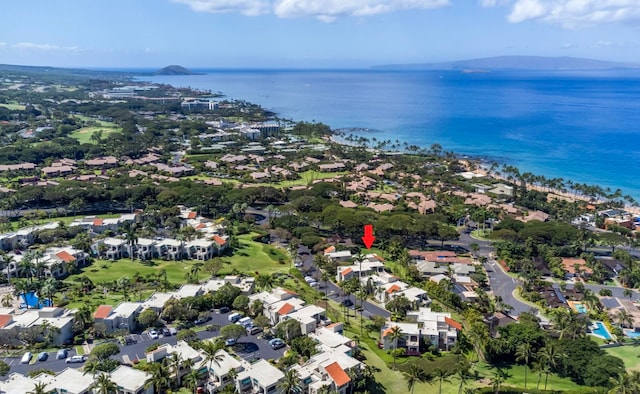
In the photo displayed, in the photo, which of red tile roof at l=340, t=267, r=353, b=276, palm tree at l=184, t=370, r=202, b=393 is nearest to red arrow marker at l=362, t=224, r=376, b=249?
red tile roof at l=340, t=267, r=353, b=276

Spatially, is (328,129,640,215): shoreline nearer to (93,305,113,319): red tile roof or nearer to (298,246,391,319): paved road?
(298,246,391,319): paved road

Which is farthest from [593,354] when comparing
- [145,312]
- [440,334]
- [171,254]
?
[171,254]

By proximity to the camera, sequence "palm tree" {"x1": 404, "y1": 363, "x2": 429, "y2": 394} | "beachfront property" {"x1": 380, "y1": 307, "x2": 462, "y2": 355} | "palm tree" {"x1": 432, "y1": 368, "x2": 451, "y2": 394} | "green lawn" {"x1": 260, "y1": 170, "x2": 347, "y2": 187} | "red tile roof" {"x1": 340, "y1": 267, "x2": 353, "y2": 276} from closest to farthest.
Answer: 1. "palm tree" {"x1": 404, "y1": 363, "x2": 429, "y2": 394}
2. "palm tree" {"x1": 432, "y1": 368, "x2": 451, "y2": 394}
3. "beachfront property" {"x1": 380, "y1": 307, "x2": 462, "y2": 355}
4. "red tile roof" {"x1": 340, "y1": 267, "x2": 353, "y2": 276}
5. "green lawn" {"x1": 260, "y1": 170, "x2": 347, "y2": 187}

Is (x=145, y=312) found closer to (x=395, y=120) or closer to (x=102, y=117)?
(x=102, y=117)

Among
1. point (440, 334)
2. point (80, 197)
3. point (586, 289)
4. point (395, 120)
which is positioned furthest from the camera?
point (395, 120)

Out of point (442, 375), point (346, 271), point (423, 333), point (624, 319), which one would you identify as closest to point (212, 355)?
point (442, 375)

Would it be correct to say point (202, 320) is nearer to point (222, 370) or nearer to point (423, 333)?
point (222, 370)
